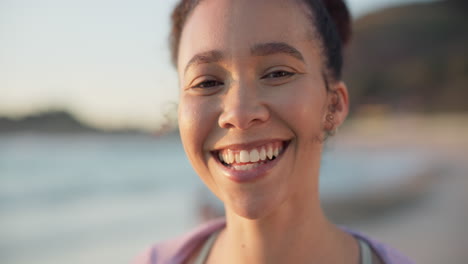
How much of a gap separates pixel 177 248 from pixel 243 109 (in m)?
0.93

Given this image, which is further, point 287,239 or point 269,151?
point 287,239

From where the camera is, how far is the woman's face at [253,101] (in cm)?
143

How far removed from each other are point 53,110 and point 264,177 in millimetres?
17838

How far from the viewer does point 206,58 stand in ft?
4.94

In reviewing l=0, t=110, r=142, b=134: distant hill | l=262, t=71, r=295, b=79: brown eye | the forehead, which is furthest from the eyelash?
l=0, t=110, r=142, b=134: distant hill

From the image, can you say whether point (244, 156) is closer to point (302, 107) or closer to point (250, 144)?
point (250, 144)

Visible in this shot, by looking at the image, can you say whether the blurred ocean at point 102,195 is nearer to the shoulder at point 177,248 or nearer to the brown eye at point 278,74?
the shoulder at point 177,248

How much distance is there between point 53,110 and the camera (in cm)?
1734

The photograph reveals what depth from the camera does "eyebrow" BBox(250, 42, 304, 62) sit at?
1426 millimetres

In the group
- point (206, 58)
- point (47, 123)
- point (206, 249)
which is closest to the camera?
point (206, 58)

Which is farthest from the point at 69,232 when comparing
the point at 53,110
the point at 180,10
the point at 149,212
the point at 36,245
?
the point at 53,110

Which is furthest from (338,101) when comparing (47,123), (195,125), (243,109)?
(47,123)

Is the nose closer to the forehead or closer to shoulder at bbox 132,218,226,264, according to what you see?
the forehead

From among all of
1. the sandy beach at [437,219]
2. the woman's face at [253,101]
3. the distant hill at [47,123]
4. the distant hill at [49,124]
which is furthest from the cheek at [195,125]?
the distant hill at [47,123]
